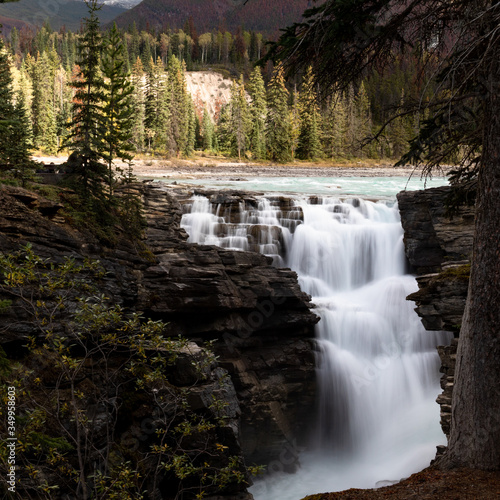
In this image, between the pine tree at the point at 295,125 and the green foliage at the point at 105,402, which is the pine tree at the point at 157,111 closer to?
the pine tree at the point at 295,125

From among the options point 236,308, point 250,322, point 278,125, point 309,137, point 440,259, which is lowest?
point 250,322

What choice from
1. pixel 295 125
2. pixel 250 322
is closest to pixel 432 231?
pixel 250 322

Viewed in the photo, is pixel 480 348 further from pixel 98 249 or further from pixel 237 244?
pixel 237 244

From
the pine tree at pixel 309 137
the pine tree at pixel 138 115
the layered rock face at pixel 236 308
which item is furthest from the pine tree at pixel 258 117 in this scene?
the layered rock face at pixel 236 308

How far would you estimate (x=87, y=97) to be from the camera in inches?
573

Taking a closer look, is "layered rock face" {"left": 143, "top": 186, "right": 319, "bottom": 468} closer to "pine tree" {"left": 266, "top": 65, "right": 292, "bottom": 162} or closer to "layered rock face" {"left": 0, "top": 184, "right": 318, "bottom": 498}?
"layered rock face" {"left": 0, "top": 184, "right": 318, "bottom": 498}

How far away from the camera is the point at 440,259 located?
61.5ft

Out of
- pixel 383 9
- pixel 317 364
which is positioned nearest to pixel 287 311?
pixel 317 364

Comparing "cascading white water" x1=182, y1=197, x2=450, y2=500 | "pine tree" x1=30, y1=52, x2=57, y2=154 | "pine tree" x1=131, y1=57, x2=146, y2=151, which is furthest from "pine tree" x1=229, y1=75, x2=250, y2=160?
"cascading white water" x1=182, y1=197, x2=450, y2=500

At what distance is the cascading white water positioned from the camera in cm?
1337

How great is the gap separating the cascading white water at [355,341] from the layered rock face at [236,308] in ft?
3.25

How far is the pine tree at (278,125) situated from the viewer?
229 ft

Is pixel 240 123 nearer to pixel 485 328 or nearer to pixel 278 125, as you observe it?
pixel 278 125

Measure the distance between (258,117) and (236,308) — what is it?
68844mm
